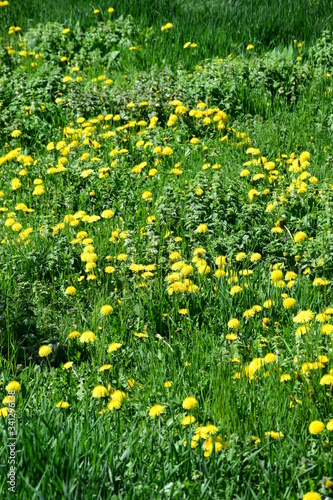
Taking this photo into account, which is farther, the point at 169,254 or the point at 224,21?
the point at 224,21

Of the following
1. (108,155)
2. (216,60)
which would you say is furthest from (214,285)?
(216,60)

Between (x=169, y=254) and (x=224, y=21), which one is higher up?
(x=224, y=21)

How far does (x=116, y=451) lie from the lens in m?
2.66

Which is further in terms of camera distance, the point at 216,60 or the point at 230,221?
the point at 216,60

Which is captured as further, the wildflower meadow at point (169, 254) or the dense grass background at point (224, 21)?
the dense grass background at point (224, 21)

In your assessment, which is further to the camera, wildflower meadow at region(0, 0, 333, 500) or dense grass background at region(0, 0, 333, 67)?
dense grass background at region(0, 0, 333, 67)

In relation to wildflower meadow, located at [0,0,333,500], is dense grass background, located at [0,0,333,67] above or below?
above

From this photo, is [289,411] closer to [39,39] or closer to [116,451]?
[116,451]

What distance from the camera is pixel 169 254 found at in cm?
436

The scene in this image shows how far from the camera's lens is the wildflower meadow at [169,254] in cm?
261

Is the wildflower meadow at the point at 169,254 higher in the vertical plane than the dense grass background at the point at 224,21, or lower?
lower

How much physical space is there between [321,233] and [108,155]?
6.70 feet

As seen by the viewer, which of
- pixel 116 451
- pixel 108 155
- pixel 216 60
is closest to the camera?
pixel 116 451

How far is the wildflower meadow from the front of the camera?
2613 millimetres
